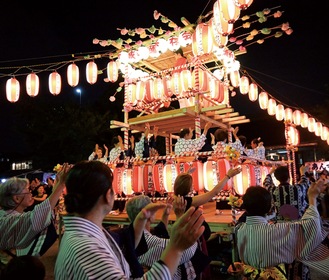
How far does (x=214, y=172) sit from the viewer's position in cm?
836

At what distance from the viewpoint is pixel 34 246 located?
10.0ft

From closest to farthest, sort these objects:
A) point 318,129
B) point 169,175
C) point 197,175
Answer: point 197,175
point 169,175
point 318,129

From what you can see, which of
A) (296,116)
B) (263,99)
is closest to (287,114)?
(296,116)

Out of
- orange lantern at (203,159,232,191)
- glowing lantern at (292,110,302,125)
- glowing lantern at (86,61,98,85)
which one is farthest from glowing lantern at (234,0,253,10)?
glowing lantern at (292,110,302,125)

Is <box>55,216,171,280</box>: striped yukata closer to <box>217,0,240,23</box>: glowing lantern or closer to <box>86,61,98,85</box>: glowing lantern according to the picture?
<box>217,0,240,23</box>: glowing lantern

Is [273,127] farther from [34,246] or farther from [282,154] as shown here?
[34,246]

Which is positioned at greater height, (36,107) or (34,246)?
(36,107)

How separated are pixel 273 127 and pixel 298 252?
2198 cm

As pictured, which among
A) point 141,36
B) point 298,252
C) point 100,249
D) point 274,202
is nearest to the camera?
point 100,249

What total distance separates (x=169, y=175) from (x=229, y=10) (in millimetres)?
5097

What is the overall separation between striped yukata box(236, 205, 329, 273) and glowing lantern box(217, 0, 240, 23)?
6.41m

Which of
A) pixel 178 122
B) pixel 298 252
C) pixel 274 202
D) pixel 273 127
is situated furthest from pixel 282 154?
pixel 298 252

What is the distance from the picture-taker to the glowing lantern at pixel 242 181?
828 cm

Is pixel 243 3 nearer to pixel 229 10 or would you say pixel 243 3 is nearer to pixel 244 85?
pixel 229 10
